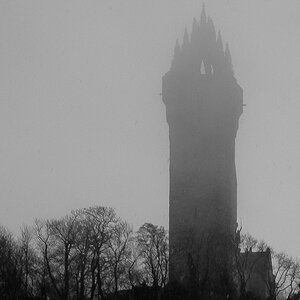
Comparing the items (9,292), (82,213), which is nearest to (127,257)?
(82,213)

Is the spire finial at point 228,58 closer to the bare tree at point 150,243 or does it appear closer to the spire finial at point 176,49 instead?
the spire finial at point 176,49

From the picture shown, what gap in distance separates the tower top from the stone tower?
0.15 m

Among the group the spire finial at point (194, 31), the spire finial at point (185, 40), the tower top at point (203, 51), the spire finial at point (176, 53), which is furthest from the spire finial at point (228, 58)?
the spire finial at point (176, 53)

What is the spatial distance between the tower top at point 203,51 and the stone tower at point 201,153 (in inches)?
6.1

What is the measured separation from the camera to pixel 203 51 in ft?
198

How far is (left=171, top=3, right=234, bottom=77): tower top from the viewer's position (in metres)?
59.2

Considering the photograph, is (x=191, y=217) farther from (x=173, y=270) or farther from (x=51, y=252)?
(x=51, y=252)

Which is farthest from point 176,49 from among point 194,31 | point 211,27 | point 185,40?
point 211,27

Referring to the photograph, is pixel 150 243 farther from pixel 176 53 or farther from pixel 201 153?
pixel 176 53

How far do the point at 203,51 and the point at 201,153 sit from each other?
10.1m

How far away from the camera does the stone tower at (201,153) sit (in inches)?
2142

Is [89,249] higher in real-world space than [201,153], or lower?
lower

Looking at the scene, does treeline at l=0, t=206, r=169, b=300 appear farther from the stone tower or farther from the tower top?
the tower top

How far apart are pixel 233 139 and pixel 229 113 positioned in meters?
2.17
